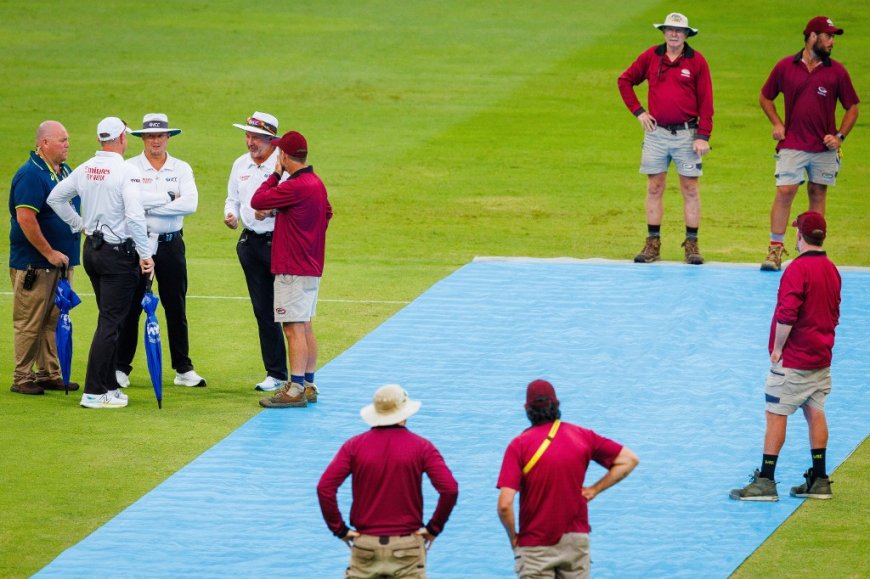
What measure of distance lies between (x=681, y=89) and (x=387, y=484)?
31.8 feet

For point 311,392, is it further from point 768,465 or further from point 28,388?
point 768,465

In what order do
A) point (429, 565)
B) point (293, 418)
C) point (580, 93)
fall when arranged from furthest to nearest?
point (580, 93) < point (293, 418) < point (429, 565)

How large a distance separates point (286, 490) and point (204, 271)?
6929mm

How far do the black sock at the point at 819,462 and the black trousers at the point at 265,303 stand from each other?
14.9 feet

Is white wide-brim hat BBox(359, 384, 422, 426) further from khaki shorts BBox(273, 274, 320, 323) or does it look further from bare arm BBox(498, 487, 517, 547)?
khaki shorts BBox(273, 274, 320, 323)

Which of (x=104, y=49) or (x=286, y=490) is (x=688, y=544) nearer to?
(x=286, y=490)

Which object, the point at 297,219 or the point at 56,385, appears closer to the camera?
the point at 297,219

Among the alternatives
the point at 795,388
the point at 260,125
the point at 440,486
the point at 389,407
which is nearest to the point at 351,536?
the point at 440,486

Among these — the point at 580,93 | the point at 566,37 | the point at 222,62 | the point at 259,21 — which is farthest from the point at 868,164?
the point at 259,21

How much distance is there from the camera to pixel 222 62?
93.2ft

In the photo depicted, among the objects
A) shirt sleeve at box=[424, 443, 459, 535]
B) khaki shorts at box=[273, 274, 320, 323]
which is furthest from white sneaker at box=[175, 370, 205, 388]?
shirt sleeve at box=[424, 443, 459, 535]

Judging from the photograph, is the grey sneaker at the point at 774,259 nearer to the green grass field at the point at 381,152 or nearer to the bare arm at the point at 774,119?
the green grass field at the point at 381,152

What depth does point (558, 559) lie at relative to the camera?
7535 millimetres

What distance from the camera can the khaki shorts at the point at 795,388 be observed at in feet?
32.4
